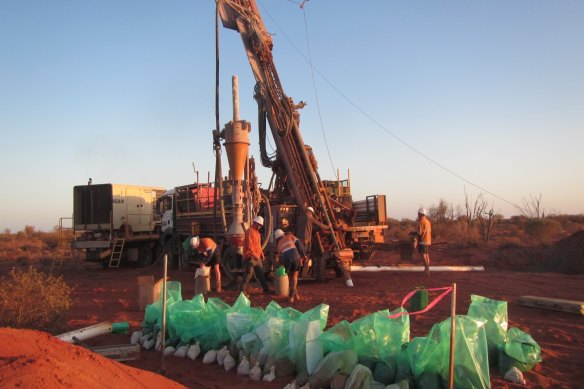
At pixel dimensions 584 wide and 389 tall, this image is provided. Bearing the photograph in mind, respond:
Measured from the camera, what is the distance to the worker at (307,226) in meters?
Answer: 11.7

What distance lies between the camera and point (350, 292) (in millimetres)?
10625

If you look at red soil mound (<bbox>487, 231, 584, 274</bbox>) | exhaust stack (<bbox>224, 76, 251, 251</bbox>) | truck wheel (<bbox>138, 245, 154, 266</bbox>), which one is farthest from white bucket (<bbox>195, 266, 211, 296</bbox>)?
truck wheel (<bbox>138, 245, 154, 266</bbox>)

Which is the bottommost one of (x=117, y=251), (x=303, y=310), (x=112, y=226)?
(x=303, y=310)

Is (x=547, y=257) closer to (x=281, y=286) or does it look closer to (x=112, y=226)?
(x=281, y=286)

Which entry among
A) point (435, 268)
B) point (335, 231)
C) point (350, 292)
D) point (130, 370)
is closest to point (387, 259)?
point (435, 268)

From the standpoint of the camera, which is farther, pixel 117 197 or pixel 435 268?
pixel 117 197

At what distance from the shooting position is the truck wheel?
67.5 feet

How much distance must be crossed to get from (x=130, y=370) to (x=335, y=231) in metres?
8.47

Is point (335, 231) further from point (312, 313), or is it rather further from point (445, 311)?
point (312, 313)

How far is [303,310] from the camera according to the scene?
28.2ft

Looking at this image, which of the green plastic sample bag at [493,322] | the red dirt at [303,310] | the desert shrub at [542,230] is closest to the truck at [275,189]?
the red dirt at [303,310]

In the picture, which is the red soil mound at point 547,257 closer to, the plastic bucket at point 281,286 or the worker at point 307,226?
the worker at point 307,226

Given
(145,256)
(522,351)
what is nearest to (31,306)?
(522,351)

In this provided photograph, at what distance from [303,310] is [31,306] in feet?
14.6
